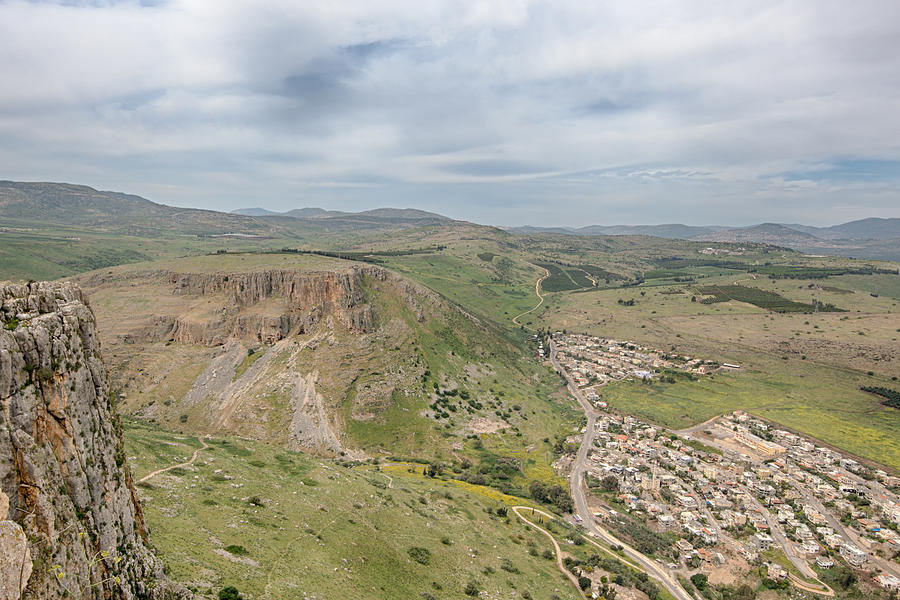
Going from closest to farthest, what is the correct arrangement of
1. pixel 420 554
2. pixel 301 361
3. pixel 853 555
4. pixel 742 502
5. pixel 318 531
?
pixel 318 531 → pixel 420 554 → pixel 853 555 → pixel 742 502 → pixel 301 361

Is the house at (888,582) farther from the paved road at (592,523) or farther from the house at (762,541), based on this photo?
the paved road at (592,523)

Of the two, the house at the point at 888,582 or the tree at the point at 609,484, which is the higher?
the tree at the point at 609,484

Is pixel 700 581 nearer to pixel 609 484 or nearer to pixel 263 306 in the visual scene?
pixel 609 484

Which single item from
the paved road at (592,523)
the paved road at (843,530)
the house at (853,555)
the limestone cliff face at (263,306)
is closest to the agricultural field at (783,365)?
the paved road at (592,523)

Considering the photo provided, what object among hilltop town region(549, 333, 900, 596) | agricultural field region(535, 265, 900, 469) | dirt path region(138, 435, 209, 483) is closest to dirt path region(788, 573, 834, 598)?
hilltop town region(549, 333, 900, 596)

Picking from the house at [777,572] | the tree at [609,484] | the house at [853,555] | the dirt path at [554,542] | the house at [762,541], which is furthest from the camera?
the tree at [609,484]

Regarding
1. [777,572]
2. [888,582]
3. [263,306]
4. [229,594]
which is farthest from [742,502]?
[263,306]
